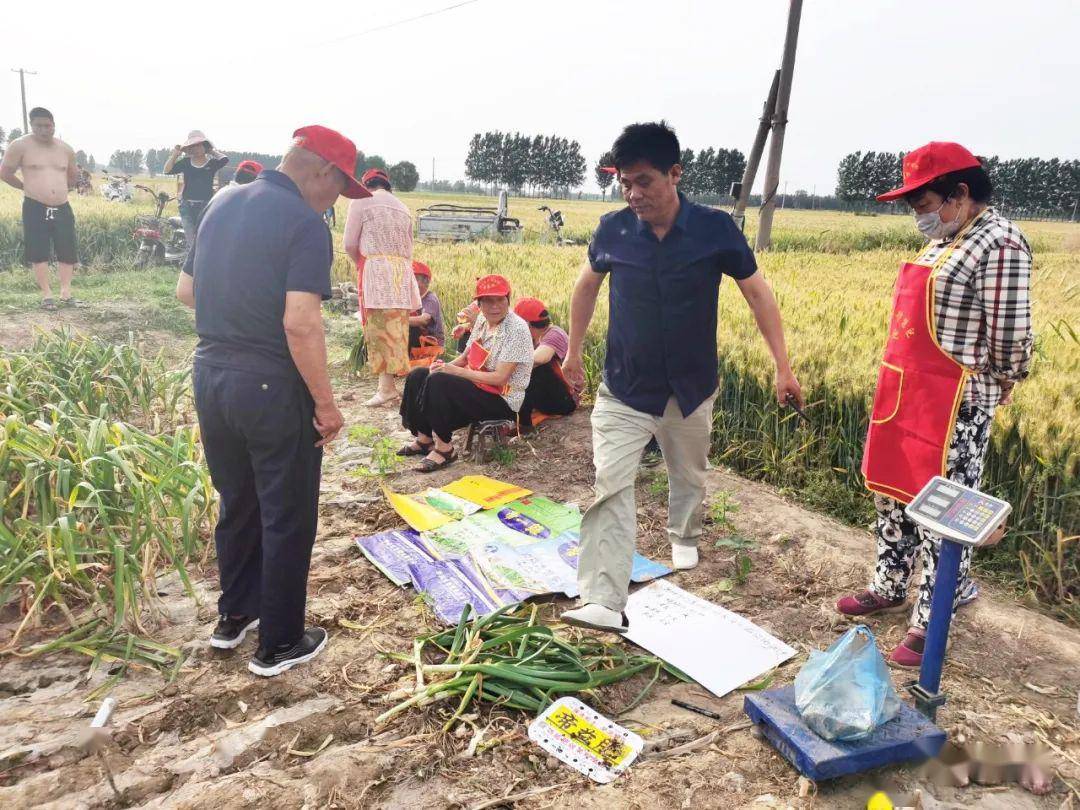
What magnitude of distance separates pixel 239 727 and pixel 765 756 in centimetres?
157

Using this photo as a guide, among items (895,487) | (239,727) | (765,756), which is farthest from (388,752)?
(895,487)

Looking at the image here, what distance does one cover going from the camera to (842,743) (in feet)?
6.42

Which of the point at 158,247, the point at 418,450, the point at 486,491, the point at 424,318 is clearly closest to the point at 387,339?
the point at 424,318

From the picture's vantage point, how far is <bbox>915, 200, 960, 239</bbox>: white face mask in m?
2.39

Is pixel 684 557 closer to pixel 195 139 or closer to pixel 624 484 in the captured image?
pixel 624 484

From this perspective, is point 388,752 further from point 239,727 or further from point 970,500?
point 970,500

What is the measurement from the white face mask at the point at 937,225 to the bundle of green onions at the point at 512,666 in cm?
176

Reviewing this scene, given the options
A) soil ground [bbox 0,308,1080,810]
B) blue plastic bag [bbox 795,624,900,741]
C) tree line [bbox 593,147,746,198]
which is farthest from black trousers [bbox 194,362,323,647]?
tree line [bbox 593,147,746,198]

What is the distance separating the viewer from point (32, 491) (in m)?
2.95

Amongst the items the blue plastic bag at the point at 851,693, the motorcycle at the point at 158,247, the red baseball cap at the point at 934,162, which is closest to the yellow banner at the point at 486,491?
the blue plastic bag at the point at 851,693

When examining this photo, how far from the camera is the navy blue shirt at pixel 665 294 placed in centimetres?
272

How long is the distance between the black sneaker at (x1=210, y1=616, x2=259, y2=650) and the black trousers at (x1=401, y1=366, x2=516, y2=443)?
78.1 inches

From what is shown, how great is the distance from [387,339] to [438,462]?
128cm

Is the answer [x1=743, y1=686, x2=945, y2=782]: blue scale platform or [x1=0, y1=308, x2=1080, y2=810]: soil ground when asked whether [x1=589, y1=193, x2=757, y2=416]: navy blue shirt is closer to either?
[x1=0, y1=308, x2=1080, y2=810]: soil ground
